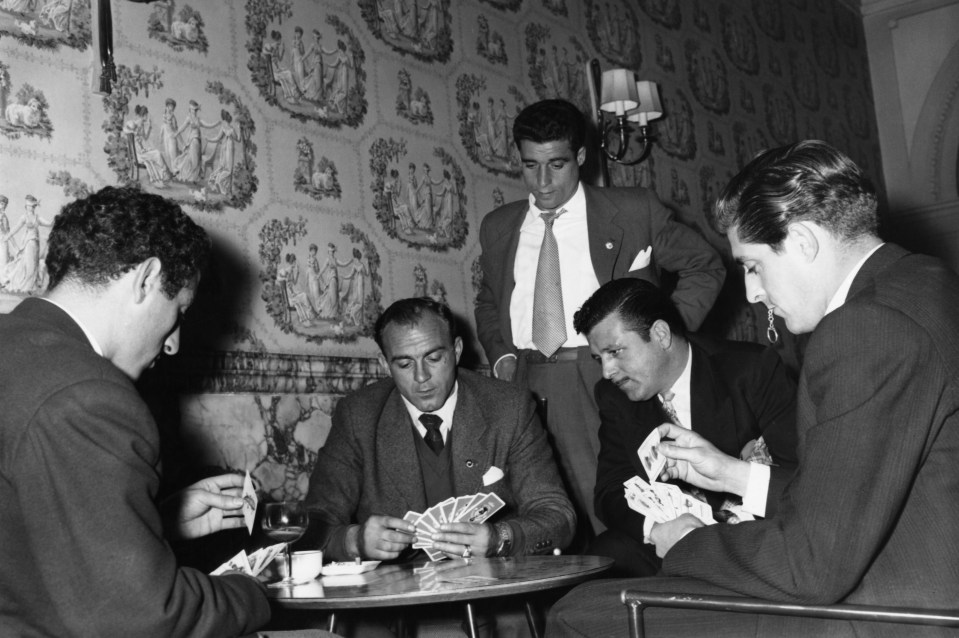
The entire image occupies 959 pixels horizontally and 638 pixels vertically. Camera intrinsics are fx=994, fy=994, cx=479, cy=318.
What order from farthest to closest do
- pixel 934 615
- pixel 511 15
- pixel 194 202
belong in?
pixel 511 15
pixel 194 202
pixel 934 615

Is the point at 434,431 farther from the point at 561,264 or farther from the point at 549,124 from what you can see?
the point at 549,124

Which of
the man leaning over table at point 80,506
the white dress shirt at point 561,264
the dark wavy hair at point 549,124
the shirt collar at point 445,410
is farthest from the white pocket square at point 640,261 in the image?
the man leaning over table at point 80,506

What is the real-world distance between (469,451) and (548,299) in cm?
84

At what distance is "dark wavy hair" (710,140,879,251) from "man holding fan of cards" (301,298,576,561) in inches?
60.4

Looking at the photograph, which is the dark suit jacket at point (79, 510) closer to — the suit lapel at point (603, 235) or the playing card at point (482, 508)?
the playing card at point (482, 508)

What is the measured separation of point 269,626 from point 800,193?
238cm

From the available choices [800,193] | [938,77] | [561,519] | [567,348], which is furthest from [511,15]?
[938,77]

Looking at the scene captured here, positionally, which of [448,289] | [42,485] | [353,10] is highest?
[353,10]

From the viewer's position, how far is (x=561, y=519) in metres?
3.07

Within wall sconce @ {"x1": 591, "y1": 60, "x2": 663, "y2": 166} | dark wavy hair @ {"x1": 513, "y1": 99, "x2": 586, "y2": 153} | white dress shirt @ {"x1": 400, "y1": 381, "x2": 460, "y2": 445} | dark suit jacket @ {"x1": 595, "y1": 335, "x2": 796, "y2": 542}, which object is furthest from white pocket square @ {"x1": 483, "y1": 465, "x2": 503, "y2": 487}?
wall sconce @ {"x1": 591, "y1": 60, "x2": 663, "y2": 166}

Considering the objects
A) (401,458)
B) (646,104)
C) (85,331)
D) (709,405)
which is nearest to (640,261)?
(709,405)

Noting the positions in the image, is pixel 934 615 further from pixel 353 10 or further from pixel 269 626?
pixel 353 10

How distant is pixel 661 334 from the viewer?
3.36 meters

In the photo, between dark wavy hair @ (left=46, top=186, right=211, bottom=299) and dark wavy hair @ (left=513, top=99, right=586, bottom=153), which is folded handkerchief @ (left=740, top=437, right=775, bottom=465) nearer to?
dark wavy hair @ (left=513, top=99, right=586, bottom=153)
